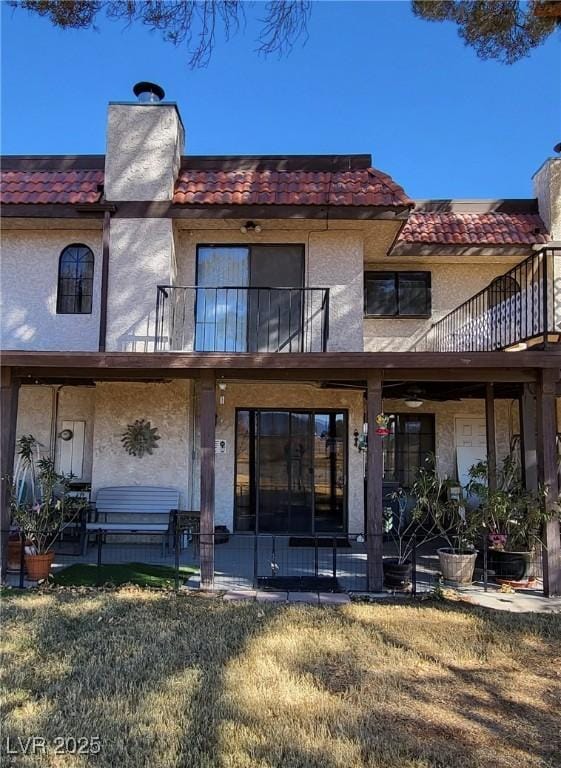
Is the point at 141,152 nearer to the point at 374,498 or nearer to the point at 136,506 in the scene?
the point at 136,506

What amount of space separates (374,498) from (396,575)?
966mm

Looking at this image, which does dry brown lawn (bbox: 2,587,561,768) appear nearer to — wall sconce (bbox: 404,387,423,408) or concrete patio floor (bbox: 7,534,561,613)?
concrete patio floor (bbox: 7,534,561,613)

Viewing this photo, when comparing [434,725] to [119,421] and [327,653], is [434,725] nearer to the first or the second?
[327,653]

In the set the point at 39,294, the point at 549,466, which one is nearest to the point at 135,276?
the point at 39,294

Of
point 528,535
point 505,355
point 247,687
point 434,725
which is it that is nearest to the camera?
point 434,725

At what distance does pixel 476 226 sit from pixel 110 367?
7.67m

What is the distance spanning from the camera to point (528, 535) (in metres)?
6.79

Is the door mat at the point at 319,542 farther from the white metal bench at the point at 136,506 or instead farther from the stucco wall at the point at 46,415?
the stucco wall at the point at 46,415

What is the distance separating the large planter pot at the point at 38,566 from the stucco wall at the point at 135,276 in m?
3.60

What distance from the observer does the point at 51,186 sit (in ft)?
31.4

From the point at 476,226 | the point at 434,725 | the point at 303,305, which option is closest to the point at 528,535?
the point at 434,725

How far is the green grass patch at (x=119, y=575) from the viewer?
22.2 ft

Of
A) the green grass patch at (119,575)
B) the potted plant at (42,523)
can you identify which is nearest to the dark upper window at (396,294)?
the green grass patch at (119,575)

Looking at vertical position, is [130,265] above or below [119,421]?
above
